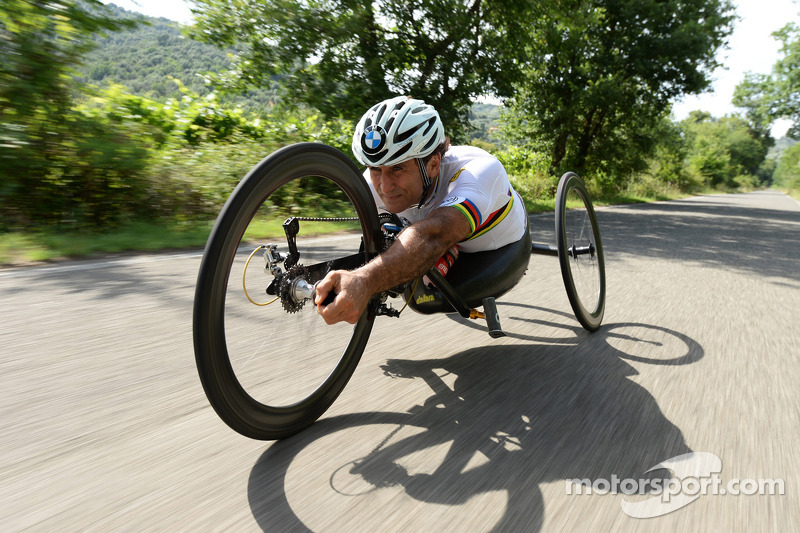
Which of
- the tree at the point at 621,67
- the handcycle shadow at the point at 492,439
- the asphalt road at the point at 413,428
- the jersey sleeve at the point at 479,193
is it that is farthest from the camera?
the tree at the point at 621,67

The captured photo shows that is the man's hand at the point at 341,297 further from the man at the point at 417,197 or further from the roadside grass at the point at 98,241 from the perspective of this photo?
the roadside grass at the point at 98,241

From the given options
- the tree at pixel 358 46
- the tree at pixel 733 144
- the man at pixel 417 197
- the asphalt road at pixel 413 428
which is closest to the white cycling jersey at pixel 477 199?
the man at pixel 417 197

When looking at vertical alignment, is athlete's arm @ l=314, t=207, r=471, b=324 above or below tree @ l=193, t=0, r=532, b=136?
below

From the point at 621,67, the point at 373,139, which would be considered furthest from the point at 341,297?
the point at 621,67

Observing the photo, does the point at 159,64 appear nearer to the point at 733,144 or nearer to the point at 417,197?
the point at 417,197

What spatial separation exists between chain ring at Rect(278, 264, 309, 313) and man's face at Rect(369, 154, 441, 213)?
66 cm

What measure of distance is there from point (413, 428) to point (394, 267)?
0.71 m

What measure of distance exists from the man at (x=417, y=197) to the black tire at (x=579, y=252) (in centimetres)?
56

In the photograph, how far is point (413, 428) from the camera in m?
2.21

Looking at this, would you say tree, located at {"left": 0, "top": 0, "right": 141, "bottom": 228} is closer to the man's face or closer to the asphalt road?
the asphalt road

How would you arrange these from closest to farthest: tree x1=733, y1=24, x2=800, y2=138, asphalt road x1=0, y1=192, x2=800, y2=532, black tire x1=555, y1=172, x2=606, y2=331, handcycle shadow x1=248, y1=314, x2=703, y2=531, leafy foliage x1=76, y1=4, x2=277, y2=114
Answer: asphalt road x1=0, y1=192, x2=800, y2=532, handcycle shadow x1=248, y1=314, x2=703, y2=531, black tire x1=555, y1=172, x2=606, y2=331, leafy foliage x1=76, y1=4, x2=277, y2=114, tree x1=733, y1=24, x2=800, y2=138

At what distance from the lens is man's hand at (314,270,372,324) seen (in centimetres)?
173

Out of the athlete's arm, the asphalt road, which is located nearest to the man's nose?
the athlete's arm

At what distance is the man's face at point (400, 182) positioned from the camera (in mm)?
2492
